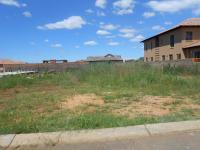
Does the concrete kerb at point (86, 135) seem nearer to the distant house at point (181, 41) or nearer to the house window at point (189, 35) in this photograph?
the distant house at point (181, 41)

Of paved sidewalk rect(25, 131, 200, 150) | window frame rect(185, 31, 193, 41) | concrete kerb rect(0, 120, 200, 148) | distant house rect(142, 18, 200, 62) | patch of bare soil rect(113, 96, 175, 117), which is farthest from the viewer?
window frame rect(185, 31, 193, 41)

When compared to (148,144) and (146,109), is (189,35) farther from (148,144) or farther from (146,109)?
(148,144)

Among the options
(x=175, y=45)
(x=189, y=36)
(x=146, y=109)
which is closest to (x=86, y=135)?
(x=146, y=109)

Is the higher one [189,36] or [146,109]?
[189,36]

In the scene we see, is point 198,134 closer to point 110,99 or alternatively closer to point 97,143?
point 97,143

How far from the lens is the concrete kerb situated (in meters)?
4.20

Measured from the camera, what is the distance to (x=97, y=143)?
416 centimetres

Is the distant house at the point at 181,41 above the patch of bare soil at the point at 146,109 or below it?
above

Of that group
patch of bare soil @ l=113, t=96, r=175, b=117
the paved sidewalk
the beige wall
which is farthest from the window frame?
the paved sidewalk

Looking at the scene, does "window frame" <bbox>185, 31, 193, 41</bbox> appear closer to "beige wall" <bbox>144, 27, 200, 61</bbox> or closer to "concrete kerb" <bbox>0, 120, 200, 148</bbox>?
→ "beige wall" <bbox>144, 27, 200, 61</bbox>

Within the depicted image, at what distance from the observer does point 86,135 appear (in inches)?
174

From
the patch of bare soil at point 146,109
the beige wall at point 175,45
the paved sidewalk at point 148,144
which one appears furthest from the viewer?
the beige wall at point 175,45

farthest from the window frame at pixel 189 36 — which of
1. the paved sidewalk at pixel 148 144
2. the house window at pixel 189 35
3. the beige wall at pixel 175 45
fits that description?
the paved sidewalk at pixel 148 144

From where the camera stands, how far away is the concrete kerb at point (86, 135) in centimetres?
420
